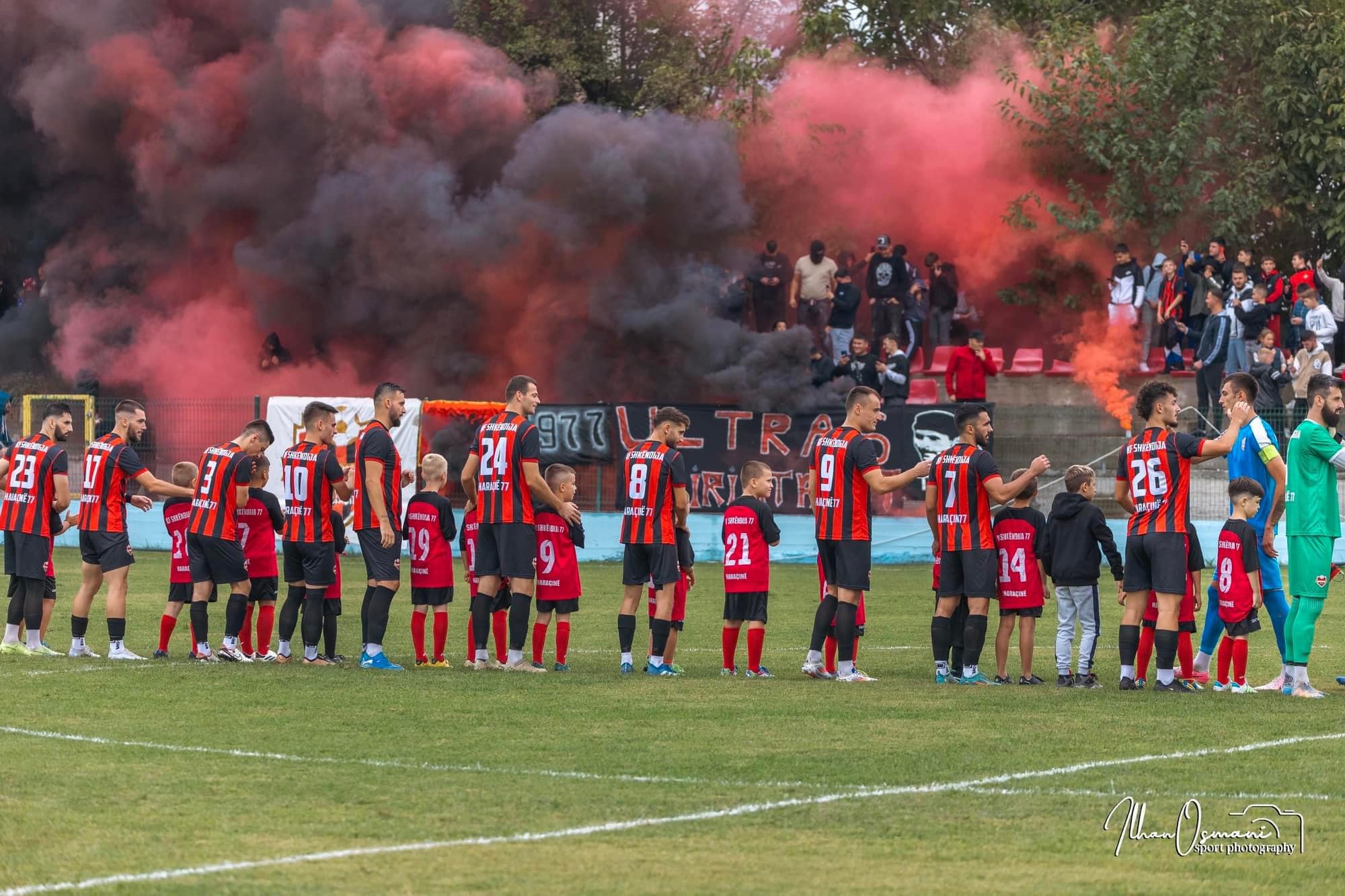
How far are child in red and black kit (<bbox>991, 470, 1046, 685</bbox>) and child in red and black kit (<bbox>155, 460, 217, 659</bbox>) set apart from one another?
600 cm

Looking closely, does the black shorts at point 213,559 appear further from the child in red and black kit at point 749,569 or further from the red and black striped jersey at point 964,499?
the red and black striped jersey at point 964,499

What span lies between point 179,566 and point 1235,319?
16404 mm

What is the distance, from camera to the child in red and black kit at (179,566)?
13.3 meters

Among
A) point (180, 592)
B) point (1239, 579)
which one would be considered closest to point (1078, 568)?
point (1239, 579)

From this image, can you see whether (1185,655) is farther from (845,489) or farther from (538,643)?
(538,643)

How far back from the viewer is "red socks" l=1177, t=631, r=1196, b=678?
11.8 meters

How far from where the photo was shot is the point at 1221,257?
26.1 metres

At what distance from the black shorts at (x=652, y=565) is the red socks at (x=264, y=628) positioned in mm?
2941

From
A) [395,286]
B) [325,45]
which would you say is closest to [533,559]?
[395,286]

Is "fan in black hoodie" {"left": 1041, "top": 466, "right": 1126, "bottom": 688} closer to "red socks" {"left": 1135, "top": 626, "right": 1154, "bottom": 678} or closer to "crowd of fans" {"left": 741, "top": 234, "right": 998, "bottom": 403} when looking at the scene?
"red socks" {"left": 1135, "top": 626, "right": 1154, "bottom": 678}

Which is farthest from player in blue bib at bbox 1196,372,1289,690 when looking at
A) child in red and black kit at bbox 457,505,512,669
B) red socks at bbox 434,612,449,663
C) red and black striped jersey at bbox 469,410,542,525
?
red socks at bbox 434,612,449,663

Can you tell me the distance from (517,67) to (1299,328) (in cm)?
1550

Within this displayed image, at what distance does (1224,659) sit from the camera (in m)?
11.7

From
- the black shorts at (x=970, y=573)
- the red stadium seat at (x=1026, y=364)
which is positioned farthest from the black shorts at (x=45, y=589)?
the red stadium seat at (x=1026, y=364)
